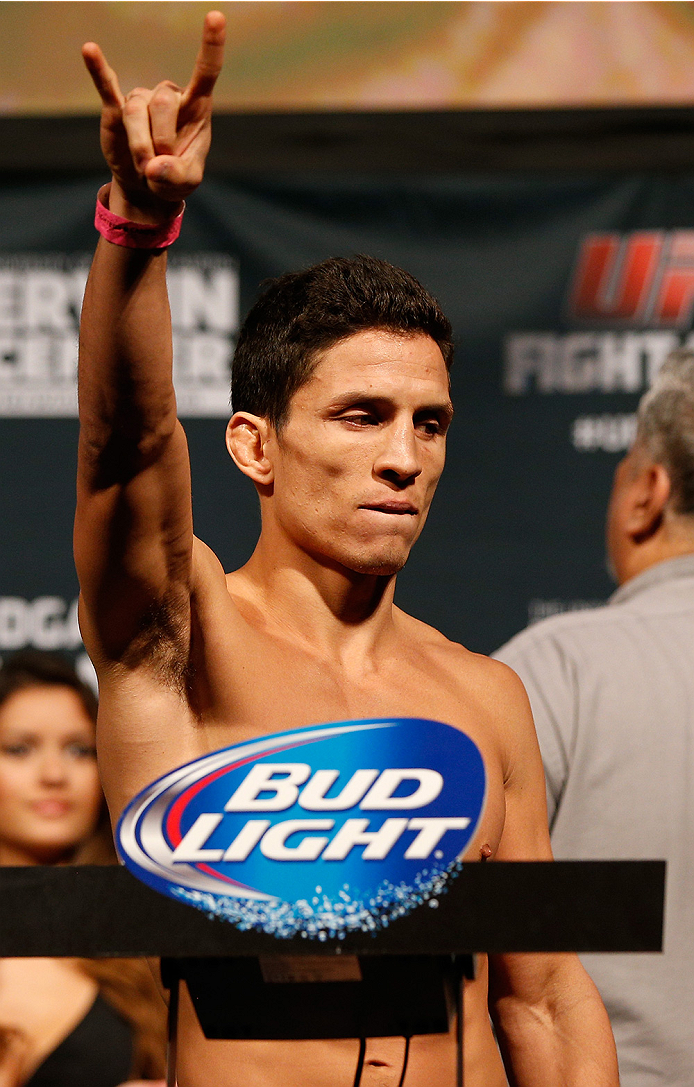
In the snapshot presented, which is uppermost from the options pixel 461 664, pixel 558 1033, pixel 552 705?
pixel 461 664

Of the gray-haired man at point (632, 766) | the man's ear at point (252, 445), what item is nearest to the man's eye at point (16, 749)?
the gray-haired man at point (632, 766)

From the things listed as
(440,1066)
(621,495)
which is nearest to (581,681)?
(621,495)

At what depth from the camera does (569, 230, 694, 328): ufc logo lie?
9.99 feet

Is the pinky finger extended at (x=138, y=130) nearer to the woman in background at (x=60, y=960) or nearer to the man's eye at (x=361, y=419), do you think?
the man's eye at (x=361, y=419)

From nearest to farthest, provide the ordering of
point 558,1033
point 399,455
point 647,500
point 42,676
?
point 399,455 → point 558,1033 → point 647,500 → point 42,676

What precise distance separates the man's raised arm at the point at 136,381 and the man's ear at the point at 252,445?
0.72 feet

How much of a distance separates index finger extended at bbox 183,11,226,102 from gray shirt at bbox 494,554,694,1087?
4.09 ft

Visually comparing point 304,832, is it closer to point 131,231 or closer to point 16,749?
point 131,231

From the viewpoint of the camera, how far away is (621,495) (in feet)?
7.38

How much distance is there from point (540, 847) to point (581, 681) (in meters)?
0.48

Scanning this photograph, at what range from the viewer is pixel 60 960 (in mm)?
2215

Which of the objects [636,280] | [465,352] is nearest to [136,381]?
[465,352]

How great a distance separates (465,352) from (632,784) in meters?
1.43

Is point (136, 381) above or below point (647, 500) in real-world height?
above
